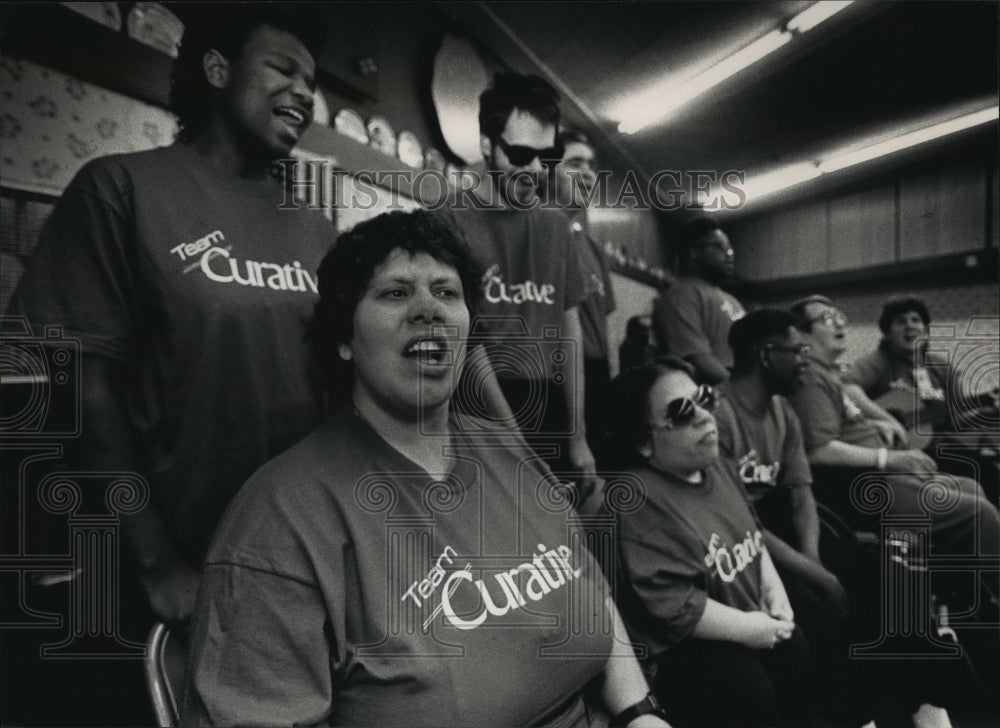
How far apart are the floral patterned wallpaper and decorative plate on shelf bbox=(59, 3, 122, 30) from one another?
0.15 metres

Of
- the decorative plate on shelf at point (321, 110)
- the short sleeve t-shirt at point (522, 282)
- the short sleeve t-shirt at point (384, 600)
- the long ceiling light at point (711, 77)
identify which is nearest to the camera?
the short sleeve t-shirt at point (384, 600)

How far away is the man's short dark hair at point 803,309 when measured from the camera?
1.23 metres

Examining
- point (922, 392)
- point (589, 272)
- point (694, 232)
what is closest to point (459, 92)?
point (589, 272)

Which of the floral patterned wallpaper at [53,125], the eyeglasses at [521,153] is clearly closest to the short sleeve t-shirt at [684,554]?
the eyeglasses at [521,153]

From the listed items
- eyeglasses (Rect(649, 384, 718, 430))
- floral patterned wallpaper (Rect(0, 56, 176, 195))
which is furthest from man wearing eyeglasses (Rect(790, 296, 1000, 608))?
floral patterned wallpaper (Rect(0, 56, 176, 195))

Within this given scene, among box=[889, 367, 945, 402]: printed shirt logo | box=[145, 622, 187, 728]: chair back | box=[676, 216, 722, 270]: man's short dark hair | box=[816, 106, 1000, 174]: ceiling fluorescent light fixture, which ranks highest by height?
box=[816, 106, 1000, 174]: ceiling fluorescent light fixture

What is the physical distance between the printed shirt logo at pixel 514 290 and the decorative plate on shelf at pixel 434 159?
903mm

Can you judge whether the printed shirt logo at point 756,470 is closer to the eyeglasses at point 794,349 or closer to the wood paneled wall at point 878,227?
the eyeglasses at point 794,349

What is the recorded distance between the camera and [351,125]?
1822 millimetres

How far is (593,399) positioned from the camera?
1261 millimetres

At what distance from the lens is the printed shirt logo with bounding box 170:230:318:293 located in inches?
32.0

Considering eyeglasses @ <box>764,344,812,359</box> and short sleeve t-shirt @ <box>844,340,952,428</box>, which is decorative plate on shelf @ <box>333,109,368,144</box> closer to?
eyeglasses @ <box>764,344,812,359</box>

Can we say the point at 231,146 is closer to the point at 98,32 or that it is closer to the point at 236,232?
the point at 236,232

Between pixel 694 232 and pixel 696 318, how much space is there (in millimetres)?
197
